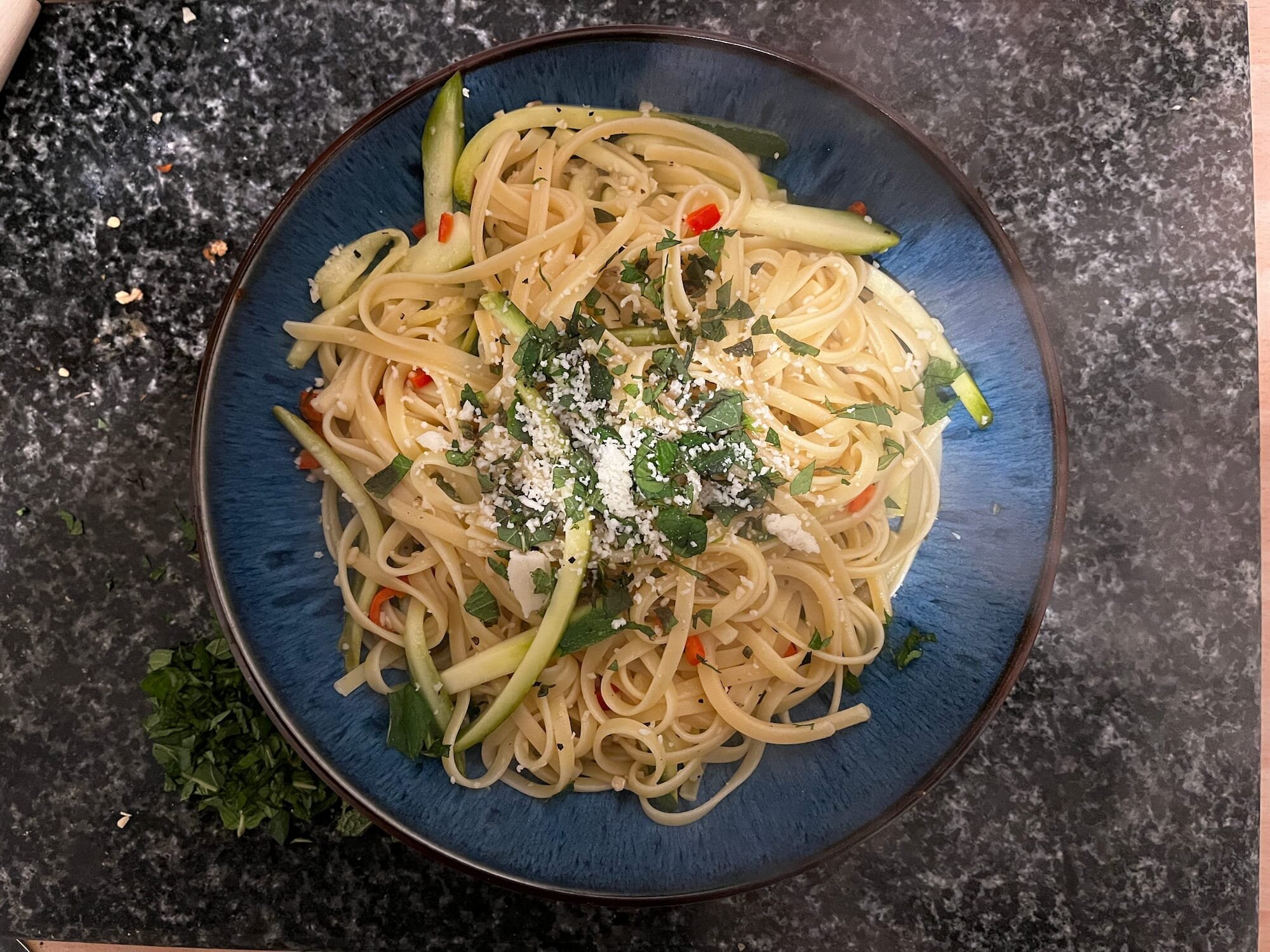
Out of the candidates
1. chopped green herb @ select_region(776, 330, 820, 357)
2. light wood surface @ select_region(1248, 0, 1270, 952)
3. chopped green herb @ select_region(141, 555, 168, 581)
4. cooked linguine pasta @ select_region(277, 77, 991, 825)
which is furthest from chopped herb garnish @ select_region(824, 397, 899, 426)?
chopped green herb @ select_region(141, 555, 168, 581)

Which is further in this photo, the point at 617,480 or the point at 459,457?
the point at 459,457

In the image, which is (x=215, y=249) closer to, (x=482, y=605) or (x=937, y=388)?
(x=482, y=605)

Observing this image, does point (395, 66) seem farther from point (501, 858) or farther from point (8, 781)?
point (8, 781)

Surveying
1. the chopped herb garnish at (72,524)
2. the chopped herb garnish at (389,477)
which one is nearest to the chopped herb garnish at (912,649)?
the chopped herb garnish at (389,477)

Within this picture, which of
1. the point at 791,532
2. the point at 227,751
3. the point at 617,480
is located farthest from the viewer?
the point at 227,751

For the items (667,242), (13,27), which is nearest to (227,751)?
(667,242)

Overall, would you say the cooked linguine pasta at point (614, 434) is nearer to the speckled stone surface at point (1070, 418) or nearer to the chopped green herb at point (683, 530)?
the chopped green herb at point (683, 530)

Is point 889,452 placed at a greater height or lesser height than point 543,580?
greater

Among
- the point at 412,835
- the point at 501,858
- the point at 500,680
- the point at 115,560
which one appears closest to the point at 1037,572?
the point at 500,680
